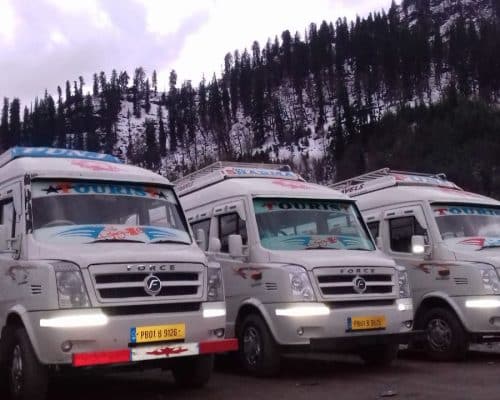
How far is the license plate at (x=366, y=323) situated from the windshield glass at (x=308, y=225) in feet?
3.73

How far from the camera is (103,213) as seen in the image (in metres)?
7.63

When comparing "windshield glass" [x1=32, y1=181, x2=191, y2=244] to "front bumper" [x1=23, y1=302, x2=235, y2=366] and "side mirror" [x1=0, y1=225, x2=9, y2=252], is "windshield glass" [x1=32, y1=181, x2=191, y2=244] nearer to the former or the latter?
"side mirror" [x1=0, y1=225, x2=9, y2=252]

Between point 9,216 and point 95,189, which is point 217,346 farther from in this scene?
point 9,216

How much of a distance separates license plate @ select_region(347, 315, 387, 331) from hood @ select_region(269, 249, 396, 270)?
0.69 m

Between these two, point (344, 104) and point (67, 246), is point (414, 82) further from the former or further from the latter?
point (67, 246)

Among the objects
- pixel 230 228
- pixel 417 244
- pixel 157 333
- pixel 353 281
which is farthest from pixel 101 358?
pixel 417 244

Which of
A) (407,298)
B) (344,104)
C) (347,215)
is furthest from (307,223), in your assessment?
(344,104)

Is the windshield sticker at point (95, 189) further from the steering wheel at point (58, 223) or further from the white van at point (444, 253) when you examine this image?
the white van at point (444, 253)

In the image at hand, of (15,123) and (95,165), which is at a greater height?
(15,123)

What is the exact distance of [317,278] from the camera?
8.35 m

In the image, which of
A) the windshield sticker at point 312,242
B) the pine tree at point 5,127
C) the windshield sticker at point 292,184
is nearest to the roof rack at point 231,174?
the windshield sticker at point 292,184

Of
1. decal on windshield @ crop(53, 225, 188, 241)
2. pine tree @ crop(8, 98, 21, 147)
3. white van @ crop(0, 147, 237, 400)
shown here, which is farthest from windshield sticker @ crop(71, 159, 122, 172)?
pine tree @ crop(8, 98, 21, 147)

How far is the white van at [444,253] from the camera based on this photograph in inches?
379

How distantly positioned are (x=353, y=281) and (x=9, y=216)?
14.0 ft
